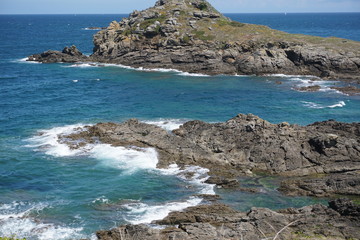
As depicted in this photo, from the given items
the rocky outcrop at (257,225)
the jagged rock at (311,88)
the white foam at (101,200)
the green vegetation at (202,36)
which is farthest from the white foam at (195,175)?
the green vegetation at (202,36)

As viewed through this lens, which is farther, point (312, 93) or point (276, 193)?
point (312, 93)

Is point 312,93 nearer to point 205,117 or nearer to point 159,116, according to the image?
point 205,117

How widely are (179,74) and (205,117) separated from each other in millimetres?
38965

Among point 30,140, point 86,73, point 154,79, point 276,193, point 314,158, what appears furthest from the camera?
point 86,73

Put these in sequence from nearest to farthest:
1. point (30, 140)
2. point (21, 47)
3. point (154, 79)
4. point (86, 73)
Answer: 1. point (30, 140)
2. point (154, 79)
3. point (86, 73)
4. point (21, 47)

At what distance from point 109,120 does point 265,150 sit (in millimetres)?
28781

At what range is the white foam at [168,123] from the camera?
193 ft

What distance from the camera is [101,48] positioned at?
121562 millimetres

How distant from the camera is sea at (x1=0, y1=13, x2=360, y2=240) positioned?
36.6m

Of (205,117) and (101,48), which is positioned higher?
(101,48)

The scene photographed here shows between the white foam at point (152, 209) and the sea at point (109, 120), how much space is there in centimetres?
9

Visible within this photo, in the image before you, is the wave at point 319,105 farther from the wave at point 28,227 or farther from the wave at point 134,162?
the wave at point 28,227

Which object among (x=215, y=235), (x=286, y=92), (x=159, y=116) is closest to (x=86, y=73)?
(x=159, y=116)

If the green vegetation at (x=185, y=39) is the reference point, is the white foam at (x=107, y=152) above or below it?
below
